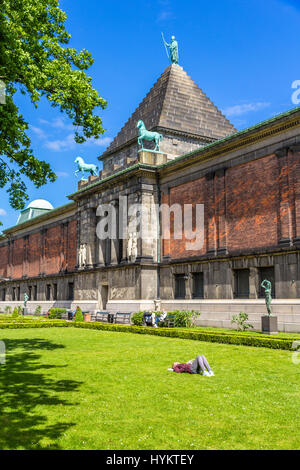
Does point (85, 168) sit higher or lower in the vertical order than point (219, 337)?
higher

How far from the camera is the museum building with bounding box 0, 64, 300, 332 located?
27406mm

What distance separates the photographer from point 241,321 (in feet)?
88.5

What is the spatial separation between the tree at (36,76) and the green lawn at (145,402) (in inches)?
290

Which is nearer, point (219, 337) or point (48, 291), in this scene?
point (219, 337)

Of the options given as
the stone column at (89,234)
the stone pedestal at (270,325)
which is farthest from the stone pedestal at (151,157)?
the stone pedestal at (270,325)

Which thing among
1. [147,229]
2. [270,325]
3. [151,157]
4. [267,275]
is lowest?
[270,325]

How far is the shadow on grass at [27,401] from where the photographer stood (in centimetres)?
772

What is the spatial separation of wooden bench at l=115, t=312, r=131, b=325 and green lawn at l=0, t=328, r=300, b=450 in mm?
17651

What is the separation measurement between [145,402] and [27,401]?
2734mm

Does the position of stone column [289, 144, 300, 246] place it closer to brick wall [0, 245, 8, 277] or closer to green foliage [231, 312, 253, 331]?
green foliage [231, 312, 253, 331]

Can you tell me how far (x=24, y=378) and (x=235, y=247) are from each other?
67.1ft

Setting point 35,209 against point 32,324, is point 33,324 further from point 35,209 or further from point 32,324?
point 35,209

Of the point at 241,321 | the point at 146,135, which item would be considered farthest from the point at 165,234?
the point at 241,321

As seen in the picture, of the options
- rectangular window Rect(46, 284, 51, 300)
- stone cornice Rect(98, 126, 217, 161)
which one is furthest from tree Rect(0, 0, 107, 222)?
rectangular window Rect(46, 284, 51, 300)
